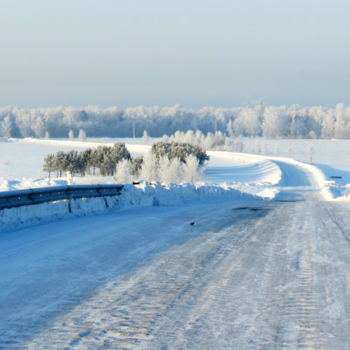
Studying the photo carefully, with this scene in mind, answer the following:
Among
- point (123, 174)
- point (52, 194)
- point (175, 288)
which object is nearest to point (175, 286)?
point (175, 288)

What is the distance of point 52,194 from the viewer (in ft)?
44.1

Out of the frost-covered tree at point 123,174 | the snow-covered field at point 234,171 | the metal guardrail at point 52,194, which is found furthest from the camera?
the frost-covered tree at point 123,174

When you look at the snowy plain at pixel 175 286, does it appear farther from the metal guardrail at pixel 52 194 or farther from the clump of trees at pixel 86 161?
the clump of trees at pixel 86 161

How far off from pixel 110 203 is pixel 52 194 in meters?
2.90

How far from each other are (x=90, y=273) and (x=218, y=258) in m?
1.93

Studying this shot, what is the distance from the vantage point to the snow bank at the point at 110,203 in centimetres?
1183

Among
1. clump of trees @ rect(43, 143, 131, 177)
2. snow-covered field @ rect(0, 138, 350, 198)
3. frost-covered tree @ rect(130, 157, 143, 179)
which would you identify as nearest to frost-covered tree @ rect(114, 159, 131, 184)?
snow-covered field @ rect(0, 138, 350, 198)

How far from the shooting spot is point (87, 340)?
15.1ft

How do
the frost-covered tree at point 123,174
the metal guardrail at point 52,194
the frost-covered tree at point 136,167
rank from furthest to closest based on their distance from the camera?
the frost-covered tree at point 136,167
the frost-covered tree at point 123,174
the metal guardrail at point 52,194

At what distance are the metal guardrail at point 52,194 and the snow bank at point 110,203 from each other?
114 mm

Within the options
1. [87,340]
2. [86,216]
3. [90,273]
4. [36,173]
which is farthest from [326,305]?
[36,173]

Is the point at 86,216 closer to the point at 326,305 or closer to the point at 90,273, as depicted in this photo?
the point at 90,273

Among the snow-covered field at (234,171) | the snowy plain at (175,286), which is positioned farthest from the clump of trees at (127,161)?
the snowy plain at (175,286)

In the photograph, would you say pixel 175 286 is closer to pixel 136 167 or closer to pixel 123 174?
pixel 123 174
